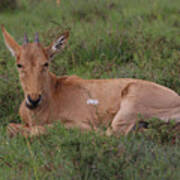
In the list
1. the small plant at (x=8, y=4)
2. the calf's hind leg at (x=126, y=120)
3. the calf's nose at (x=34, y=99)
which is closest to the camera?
the calf's nose at (x=34, y=99)

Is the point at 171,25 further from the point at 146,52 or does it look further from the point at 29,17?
the point at 29,17

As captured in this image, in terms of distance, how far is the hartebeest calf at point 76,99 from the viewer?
21.9 ft

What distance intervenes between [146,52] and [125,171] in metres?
4.89

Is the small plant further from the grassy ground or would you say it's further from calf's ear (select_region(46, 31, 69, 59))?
calf's ear (select_region(46, 31, 69, 59))

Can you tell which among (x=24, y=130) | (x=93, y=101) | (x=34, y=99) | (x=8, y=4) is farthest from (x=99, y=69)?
(x=8, y=4)

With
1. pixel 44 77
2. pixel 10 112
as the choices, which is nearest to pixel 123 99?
pixel 44 77

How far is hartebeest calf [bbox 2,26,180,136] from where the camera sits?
6.67m

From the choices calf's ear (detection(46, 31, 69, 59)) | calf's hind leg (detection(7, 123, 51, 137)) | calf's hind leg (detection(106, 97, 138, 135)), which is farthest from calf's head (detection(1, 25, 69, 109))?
calf's hind leg (detection(106, 97, 138, 135))

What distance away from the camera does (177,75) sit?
7.89m

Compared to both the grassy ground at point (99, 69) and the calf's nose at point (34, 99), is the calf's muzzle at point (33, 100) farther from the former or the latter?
the grassy ground at point (99, 69)

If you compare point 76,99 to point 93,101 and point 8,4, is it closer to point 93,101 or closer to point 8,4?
point 93,101

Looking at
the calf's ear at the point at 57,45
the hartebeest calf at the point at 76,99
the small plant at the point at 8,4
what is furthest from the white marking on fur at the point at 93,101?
the small plant at the point at 8,4

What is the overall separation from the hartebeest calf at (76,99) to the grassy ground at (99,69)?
53 cm

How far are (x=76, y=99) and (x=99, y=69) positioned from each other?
1518mm
